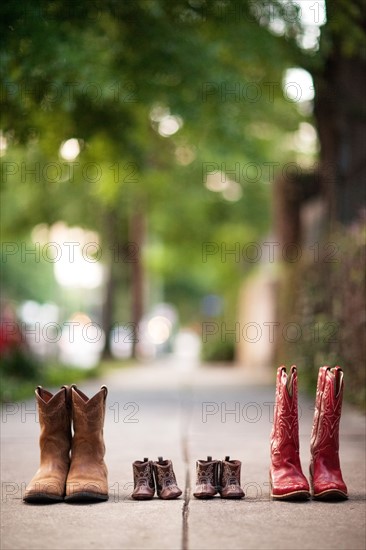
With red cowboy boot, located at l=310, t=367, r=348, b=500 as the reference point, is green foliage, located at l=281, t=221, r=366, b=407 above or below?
above

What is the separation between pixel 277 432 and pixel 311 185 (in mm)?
14683

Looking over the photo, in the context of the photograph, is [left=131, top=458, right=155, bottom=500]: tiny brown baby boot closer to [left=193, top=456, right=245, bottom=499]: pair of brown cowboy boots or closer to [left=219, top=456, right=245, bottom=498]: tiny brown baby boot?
[left=193, top=456, right=245, bottom=499]: pair of brown cowboy boots

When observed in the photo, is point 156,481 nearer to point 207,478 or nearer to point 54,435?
point 207,478

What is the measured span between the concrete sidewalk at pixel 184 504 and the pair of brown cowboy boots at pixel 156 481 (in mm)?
56

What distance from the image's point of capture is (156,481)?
522 centimetres

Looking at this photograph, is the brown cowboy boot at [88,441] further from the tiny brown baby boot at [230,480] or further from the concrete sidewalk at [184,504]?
the tiny brown baby boot at [230,480]

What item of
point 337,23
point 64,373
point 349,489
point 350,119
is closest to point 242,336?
point 64,373

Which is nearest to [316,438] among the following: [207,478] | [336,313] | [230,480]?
[230,480]

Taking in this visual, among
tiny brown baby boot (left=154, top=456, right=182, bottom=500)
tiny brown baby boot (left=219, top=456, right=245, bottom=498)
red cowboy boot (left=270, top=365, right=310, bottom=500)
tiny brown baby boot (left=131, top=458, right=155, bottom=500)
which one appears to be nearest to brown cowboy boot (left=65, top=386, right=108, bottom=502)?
tiny brown baby boot (left=131, top=458, right=155, bottom=500)

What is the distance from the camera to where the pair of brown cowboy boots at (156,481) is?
16.7ft

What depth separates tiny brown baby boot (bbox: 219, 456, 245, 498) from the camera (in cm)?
513

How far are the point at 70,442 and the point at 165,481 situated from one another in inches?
23.6

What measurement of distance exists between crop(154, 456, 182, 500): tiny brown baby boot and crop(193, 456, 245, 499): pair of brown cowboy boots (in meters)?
0.13

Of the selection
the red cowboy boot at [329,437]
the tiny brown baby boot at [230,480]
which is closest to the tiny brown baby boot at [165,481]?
the tiny brown baby boot at [230,480]
